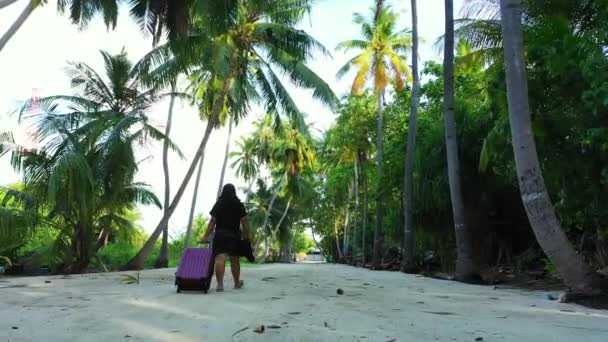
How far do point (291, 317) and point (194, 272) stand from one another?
2654 mm

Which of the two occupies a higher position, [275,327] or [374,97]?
[374,97]

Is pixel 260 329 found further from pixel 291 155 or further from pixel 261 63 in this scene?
pixel 291 155

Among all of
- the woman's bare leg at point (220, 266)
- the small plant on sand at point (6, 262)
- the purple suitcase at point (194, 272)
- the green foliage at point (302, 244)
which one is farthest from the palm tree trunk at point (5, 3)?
the green foliage at point (302, 244)

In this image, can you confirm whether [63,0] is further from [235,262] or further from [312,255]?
[312,255]

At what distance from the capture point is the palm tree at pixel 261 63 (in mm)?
17234

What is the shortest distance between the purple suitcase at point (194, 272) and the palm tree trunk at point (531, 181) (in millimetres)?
4390

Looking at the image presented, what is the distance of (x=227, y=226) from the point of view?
7.55m

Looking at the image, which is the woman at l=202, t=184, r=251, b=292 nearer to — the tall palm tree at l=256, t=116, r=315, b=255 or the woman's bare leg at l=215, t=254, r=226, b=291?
the woman's bare leg at l=215, t=254, r=226, b=291

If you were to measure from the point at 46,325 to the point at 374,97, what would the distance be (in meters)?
22.4

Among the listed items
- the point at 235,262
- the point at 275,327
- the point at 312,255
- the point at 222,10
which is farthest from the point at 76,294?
the point at 312,255

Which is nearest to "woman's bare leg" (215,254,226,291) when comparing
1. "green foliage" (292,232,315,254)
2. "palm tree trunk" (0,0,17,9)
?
"palm tree trunk" (0,0,17,9)

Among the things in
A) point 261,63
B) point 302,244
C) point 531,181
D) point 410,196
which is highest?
point 261,63

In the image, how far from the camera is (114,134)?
15.3 metres

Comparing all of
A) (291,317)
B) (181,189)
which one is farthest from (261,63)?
(291,317)
